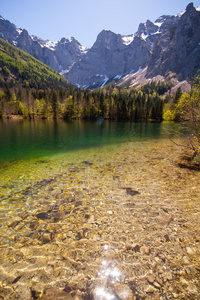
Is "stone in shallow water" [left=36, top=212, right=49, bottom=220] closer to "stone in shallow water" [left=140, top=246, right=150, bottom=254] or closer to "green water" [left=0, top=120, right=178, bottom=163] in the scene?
"stone in shallow water" [left=140, top=246, right=150, bottom=254]

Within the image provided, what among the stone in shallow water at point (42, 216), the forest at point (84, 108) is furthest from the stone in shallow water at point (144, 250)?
the forest at point (84, 108)

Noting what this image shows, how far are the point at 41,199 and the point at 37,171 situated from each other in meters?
5.19

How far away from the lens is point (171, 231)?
5594 mm

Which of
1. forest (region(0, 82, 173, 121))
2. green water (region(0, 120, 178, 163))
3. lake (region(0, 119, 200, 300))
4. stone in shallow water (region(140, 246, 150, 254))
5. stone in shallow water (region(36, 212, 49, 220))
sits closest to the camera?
lake (region(0, 119, 200, 300))

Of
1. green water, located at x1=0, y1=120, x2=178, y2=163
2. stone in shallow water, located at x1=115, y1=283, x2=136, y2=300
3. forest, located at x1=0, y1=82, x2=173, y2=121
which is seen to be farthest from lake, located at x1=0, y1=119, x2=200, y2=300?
forest, located at x1=0, y1=82, x2=173, y2=121

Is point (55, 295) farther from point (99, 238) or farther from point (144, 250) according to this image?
point (144, 250)

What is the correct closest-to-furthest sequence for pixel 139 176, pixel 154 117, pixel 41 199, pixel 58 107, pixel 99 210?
1. pixel 99 210
2. pixel 41 199
3. pixel 139 176
4. pixel 58 107
5. pixel 154 117

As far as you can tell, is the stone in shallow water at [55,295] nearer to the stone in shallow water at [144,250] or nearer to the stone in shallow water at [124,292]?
the stone in shallow water at [124,292]

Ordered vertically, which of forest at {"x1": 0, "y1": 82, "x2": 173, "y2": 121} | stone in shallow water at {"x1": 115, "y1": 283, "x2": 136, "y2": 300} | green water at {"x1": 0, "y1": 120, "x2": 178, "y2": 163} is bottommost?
green water at {"x1": 0, "y1": 120, "x2": 178, "y2": 163}

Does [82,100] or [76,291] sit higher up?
[82,100]

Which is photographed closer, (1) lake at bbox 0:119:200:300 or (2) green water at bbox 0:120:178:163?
(1) lake at bbox 0:119:200:300

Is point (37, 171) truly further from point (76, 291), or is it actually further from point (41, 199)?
point (76, 291)

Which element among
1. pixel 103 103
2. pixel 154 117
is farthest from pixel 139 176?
pixel 154 117

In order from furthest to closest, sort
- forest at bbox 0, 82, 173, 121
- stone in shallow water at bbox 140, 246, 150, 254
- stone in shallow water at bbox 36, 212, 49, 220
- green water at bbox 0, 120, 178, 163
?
1. forest at bbox 0, 82, 173, 121
2. green water at bbox 0, 120, 178, 163
3. stone in shallow water at bbox 36, 212, 49, 220
4. stone in shallow water at bbox 140, 246, 150, 254
